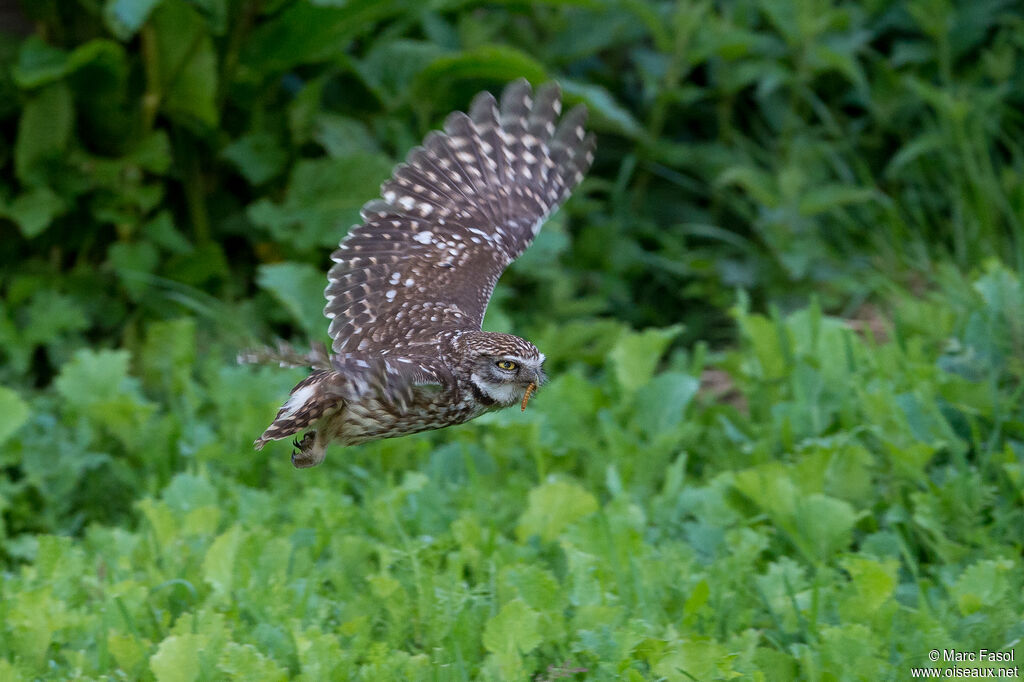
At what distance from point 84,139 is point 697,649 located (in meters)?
3.80

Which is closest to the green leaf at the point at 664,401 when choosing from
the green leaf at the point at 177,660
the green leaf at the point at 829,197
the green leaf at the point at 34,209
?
the green leaf at the point at 829,197

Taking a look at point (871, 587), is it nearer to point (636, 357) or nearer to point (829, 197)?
point (636, 357)

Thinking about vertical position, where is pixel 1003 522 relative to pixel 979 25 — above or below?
below

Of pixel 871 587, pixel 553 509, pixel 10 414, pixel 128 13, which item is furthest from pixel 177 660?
pixel 128 13

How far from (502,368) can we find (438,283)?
0.84 metres

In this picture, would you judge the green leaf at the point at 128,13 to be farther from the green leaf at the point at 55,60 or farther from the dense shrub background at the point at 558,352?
the green leaf at the point at 55,60

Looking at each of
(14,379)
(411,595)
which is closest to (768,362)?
(411,595)

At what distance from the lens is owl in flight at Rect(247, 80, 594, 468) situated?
299 centimetres

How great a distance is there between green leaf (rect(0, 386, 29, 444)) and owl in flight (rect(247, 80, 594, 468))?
124cm

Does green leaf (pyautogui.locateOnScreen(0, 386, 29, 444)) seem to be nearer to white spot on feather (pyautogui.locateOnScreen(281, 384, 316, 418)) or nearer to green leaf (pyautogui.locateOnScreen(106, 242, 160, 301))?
green leaf (pyautogui.locateOnScreen(106, 242, 160, 301))

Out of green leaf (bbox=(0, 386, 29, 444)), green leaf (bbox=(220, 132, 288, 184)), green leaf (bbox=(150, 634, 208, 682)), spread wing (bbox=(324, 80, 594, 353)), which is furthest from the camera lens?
green leaf (bbox=(220, 132, 288, 184))

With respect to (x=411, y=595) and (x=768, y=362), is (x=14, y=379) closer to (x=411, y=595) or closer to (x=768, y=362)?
(x=411, y=595)

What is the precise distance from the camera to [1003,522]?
3949 mm

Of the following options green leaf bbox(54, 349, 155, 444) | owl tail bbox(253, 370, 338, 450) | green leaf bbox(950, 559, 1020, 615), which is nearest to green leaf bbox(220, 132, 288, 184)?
green leaf bbox(54, 349, 155, 444)
